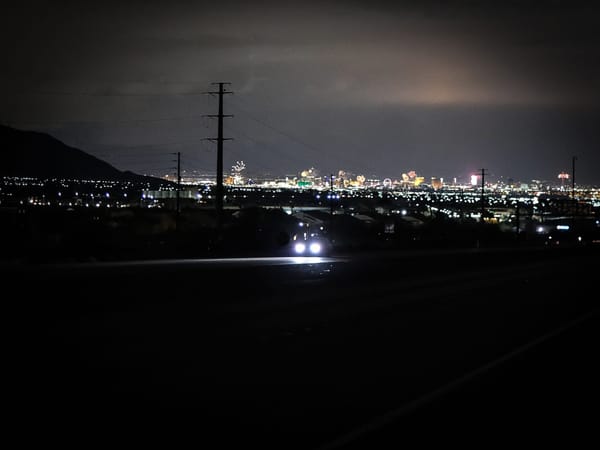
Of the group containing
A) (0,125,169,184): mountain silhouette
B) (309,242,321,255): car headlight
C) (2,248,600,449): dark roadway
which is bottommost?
(309,242,321,255): car headlight

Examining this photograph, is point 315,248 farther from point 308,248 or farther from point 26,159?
point 26,159

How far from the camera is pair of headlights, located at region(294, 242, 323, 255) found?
173 feet

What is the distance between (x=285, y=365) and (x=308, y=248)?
40.8 m

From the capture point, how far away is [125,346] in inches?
546

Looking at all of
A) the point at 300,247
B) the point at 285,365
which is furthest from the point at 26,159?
the point at 285,365

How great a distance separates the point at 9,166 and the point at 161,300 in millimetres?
159910

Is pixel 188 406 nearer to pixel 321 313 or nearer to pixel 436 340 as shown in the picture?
pixel 436 340

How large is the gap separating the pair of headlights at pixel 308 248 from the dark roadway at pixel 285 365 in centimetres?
2654

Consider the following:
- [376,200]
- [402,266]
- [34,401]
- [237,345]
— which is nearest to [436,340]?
[237,345]

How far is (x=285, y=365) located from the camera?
12766mm

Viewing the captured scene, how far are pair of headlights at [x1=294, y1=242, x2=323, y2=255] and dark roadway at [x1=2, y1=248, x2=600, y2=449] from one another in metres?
26.5

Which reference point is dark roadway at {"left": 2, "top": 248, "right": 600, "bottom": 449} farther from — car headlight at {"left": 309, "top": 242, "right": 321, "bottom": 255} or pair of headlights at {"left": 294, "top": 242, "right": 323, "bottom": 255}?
car headlight at {"left": 309, "top": 242, "right": 321, "bottom": 255}

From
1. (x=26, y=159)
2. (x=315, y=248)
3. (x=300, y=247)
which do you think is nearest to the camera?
(x=300, y=247)

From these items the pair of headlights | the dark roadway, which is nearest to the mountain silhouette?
the pair of headlights
